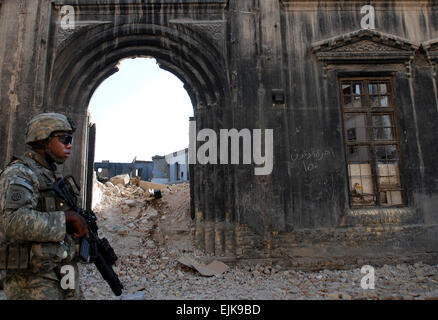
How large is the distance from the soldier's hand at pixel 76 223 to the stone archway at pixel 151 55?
366 centimetres

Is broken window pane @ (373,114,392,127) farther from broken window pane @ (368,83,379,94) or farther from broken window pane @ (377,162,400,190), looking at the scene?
broken window pane @ (377,162,400,190)

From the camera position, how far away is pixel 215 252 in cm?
563

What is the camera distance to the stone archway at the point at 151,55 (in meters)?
6.02

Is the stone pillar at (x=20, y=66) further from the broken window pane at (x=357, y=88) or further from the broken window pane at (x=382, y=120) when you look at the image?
the broken window pane at (x=382, y=120)

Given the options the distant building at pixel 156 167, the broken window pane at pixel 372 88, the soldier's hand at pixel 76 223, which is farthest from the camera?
the distant building at pixel 156 167

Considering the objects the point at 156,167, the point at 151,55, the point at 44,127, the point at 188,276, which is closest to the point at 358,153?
the point at 188,276

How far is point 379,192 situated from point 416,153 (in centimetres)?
109

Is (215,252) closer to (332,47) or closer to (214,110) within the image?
(214,110)

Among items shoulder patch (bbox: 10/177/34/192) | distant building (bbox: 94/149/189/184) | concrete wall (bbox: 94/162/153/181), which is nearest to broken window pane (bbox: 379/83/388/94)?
shoulder patch (bbox: 10/177/34/192)

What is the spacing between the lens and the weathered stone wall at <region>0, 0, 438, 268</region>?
5.59m

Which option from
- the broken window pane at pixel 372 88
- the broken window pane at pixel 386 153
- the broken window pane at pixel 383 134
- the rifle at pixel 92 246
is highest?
the broken window pane at pixel 372 88

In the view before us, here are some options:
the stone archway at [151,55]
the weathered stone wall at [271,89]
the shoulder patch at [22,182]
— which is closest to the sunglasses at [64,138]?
the shoulder patch at [22,182]

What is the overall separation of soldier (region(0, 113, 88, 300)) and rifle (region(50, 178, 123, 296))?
0.06 meters

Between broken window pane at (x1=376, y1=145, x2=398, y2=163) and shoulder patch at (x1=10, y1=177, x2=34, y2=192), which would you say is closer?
shoulder patch at (x1=10, y1=177, x2=34, y2=192)
